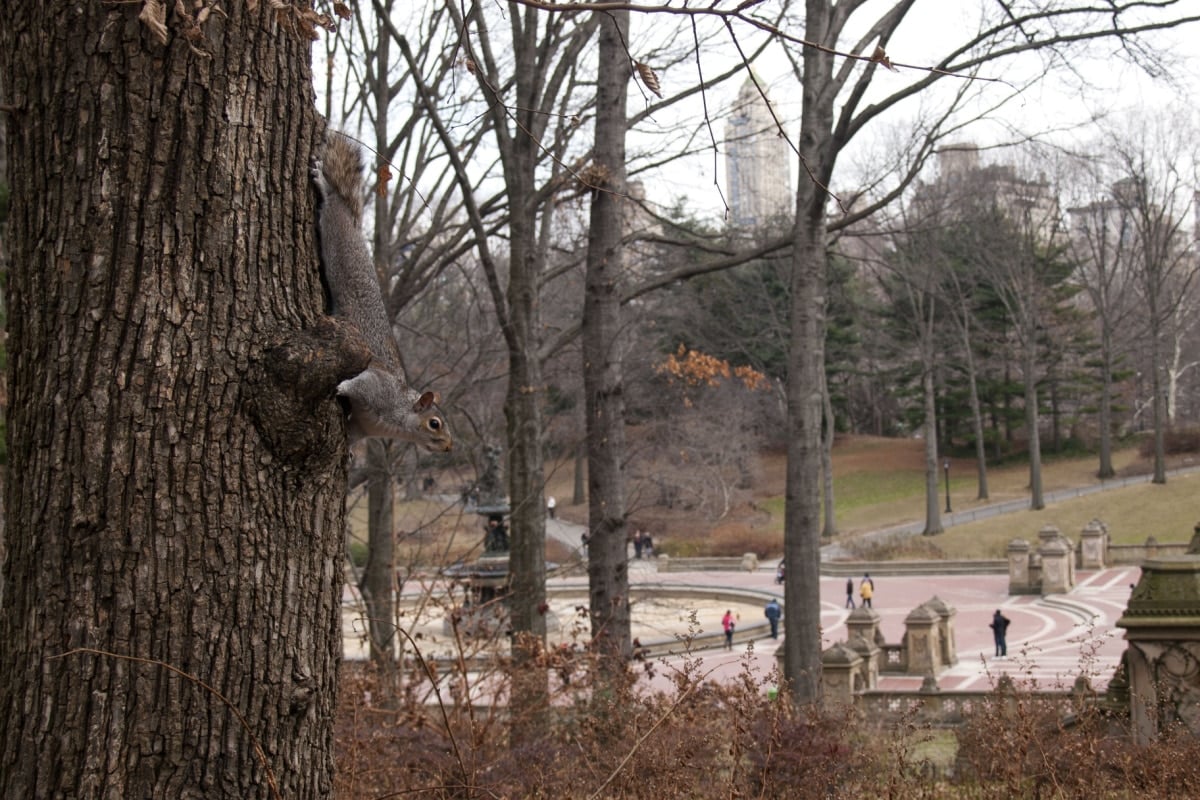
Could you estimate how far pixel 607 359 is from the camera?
926 cm

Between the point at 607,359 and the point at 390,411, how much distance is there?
6.40m

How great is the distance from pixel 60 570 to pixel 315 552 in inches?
21.1

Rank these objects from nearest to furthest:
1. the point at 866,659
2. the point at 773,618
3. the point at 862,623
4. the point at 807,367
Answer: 1. the point at 807,367
2. the point at 866,659
3. the point at 862,623
4. the point at 773,618

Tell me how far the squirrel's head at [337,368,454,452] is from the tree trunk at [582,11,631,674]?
5.81m

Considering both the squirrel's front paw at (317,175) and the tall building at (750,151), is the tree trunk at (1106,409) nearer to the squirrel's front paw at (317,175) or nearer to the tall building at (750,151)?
the tall building at (750,151)

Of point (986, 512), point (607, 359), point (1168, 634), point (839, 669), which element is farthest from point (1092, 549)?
point (607, 359)

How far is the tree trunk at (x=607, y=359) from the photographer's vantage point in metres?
9.07

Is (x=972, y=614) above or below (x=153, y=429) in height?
below

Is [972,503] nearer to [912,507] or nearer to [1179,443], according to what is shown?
[912,507]

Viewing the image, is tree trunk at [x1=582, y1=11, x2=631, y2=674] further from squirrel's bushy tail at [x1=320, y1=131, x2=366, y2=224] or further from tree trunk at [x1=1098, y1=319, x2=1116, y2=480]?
tree trunk at [x1=1098, y1=319, x2=1116, y2=480]

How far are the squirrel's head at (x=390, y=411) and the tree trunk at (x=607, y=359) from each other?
5806mm

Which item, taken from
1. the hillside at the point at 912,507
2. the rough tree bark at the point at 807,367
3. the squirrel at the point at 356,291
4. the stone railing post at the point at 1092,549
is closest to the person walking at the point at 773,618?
the hillside at the point at 912,507

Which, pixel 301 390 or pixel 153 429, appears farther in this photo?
pixel 301 390

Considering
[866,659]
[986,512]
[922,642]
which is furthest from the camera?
[986,512]
